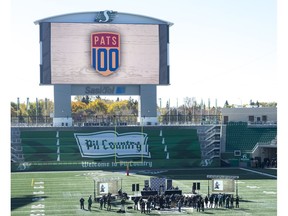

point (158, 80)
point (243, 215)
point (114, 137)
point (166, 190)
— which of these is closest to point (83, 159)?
point (114, 137)

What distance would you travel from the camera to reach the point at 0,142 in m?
9.32

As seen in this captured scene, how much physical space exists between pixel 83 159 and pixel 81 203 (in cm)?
2290

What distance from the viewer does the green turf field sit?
28281 mm

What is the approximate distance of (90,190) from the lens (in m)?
35.8

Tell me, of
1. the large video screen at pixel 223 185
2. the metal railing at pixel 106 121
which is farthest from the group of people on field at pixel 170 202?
the metal railing at pixel 106 121

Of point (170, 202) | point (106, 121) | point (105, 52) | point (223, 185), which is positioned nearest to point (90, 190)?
point (170, 202)

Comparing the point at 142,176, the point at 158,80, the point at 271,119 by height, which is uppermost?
the point at 158,80

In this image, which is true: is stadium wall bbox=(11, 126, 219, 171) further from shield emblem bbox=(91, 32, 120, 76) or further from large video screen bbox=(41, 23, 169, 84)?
shield emblem bbox=(91, 32, 120, 76)

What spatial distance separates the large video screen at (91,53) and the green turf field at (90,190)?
11.9 m

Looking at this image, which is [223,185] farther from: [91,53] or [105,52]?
[91,53]

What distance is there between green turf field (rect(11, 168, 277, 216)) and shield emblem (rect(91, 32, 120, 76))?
1237 centimetres

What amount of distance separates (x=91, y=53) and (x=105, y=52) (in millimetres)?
1466

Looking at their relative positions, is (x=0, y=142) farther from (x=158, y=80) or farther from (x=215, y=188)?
(x=158, y=80)

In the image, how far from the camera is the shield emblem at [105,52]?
182ft
